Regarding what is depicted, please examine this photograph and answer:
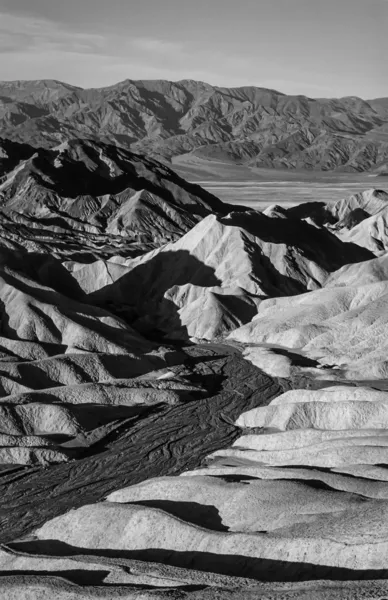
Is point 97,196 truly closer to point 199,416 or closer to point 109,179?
point 109,179

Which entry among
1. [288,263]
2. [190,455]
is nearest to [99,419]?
[190,455]

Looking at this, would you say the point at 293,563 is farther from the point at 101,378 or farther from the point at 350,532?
the point at 101,378

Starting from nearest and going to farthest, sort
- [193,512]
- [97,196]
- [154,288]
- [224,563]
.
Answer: [224,563], [193,512], [154,288], [97,196]

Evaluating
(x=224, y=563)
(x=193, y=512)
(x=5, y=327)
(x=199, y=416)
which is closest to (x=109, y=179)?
(x=5, y=327)

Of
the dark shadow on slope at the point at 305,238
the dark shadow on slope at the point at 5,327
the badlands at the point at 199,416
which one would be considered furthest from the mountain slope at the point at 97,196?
the dark shadow on slope at the point at 5,327

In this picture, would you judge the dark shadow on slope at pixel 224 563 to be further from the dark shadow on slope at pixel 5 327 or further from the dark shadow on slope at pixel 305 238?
the dark shadow on slope at pixel 305 238

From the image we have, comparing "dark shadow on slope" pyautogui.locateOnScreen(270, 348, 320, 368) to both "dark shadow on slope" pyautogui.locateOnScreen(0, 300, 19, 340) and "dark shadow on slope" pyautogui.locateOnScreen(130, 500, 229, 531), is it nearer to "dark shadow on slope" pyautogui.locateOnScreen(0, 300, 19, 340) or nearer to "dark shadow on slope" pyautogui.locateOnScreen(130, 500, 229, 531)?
"dark shadow on slope" pyautogui.locateOnScreen(0, 300, 19, 340)
